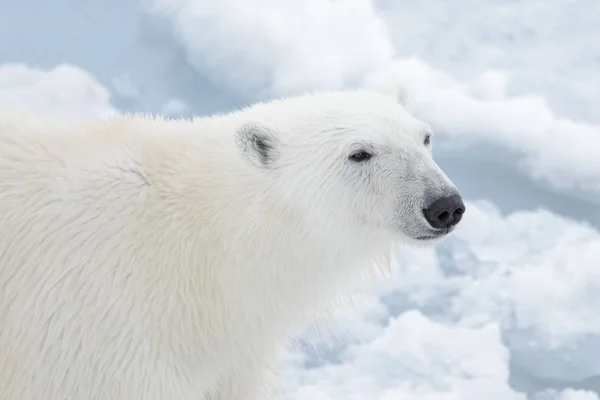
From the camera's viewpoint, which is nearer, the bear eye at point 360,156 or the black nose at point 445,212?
the black nose at point 445,212

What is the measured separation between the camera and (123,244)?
2951 millimetres

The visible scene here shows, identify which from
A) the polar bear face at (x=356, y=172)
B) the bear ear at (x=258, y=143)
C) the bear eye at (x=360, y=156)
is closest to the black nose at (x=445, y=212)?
the polar bear face at (x=356, y=172)

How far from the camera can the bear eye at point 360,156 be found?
9.55 feet

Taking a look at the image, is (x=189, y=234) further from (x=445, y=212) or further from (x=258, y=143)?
(x=445, y=212)

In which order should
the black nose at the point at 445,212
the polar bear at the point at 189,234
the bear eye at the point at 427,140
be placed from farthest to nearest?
the bear eye at the point at 427,140, the polar bear at the point at 189,234, the black nose at the point at 445,212

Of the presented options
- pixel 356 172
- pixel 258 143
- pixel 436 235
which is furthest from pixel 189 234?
pixel 436 235

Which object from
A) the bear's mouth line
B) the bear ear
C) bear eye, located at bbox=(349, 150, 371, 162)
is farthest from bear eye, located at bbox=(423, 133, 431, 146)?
the bear ear

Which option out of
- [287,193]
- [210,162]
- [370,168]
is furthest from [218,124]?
[370,168]

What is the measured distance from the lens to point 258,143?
2.96m

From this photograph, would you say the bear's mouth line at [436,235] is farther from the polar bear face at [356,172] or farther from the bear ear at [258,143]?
the bear ear at [258,143]

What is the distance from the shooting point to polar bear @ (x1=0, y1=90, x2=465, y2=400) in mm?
2895

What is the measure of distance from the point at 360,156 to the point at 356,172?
6 centimetres

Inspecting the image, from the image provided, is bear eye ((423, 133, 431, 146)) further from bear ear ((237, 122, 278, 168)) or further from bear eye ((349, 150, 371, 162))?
bear ear ((237, 122, 278, 168))

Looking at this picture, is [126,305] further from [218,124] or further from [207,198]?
[218,124]
